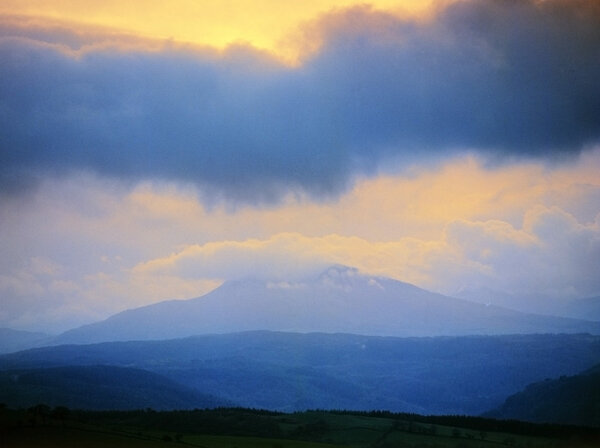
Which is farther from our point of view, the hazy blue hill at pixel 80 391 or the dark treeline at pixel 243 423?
the hazy blue hill at pixel 80 391

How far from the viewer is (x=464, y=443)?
70562 mm

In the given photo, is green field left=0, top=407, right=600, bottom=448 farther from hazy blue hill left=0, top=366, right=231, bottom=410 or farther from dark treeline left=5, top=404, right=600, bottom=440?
hazy blue hill left=0, top=366, right=231, bottom=410

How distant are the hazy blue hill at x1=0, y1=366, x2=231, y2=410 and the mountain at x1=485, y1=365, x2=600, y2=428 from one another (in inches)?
2987

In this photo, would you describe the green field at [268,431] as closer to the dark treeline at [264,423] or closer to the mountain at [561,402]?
the dark treeline at [264,423]

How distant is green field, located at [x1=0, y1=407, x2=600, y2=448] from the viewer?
62.1 m

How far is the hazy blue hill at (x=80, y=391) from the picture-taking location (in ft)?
520

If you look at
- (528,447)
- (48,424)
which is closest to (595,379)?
(528,447)

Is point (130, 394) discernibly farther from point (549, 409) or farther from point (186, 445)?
point (186, 445)

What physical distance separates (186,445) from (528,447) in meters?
30.6

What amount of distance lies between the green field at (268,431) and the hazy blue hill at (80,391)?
73509 mm

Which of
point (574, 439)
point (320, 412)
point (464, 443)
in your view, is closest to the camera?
point (464, 443)

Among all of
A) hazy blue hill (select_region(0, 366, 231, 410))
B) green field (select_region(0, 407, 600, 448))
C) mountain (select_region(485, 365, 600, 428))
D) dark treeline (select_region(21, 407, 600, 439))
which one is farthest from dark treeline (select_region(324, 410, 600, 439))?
hazy blue hill (select_region(0, 366, 231, 410))

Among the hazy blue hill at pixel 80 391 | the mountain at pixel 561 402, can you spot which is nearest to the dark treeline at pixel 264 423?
the mountain at pixel 561 402

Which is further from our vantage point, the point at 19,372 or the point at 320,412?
the point at 19,372
